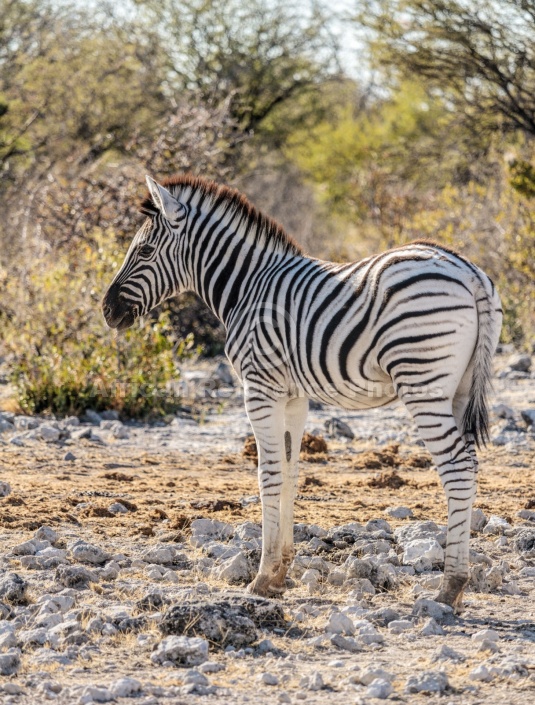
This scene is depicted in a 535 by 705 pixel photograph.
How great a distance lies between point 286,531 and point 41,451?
3684 millimetres

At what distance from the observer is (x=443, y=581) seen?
16.9 ft

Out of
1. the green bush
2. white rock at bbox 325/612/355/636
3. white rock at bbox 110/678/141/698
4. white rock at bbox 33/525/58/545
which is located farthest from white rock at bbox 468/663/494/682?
the green bush

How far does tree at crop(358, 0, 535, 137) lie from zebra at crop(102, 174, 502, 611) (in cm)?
1214

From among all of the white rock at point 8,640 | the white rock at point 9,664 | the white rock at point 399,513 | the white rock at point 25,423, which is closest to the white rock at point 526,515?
the white rock at point 399,513

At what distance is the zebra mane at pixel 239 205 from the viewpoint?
5.91 meters

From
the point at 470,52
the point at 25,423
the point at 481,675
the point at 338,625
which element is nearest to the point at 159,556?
the point at 338,625

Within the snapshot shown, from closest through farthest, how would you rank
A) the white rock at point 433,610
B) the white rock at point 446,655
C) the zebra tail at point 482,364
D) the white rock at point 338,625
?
the white rock at point 446,655 < the white rock at point 338,625 < the white rock at point 433,610 < the zebra tail at point 482,364

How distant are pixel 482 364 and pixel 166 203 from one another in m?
2.08

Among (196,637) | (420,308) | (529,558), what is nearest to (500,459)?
(529,558)

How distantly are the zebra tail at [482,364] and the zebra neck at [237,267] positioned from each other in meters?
1.16

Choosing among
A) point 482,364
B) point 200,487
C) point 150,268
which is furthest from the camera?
point 200,487

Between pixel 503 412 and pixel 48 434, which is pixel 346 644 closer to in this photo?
pixel 48 434

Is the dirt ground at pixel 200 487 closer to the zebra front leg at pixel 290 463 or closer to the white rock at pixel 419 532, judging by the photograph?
the white rock at pixel 419 532

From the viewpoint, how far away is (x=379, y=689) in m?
3.95
